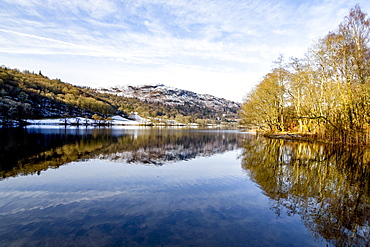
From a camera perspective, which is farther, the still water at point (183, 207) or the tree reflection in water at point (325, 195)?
the tree reflection in water at point (325, 195)

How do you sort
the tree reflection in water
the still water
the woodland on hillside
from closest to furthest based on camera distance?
the still water
the tree reflection in water
the woodland on hillside

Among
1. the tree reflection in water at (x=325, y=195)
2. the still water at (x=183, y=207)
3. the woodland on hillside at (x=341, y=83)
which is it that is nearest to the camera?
the still water at (x=183, y=207)

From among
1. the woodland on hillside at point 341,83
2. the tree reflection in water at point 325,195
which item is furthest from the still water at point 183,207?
the woodland on hillside at point 341,83

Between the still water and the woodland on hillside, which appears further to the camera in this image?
the woodland on hillside

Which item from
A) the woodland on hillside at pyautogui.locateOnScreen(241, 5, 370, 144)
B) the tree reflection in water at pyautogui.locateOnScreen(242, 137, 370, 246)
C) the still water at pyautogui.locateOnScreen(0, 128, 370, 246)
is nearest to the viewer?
the still water at pyautogui.locateOnScreen(0, 128, 370, 246)

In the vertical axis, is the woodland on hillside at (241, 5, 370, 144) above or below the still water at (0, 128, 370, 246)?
above

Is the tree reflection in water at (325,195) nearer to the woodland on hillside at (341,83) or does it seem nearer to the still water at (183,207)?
the still water at (183,207)

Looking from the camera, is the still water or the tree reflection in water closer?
the still water

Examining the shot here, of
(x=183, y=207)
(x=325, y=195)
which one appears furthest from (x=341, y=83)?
(x=183, y=207)

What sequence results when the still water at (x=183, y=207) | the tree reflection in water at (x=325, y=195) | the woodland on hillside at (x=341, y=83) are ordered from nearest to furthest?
the still water at (x=183, y=207), the tree reflection in water at (x=325, y=195), the woodland on hillside at (x=341, y=83)

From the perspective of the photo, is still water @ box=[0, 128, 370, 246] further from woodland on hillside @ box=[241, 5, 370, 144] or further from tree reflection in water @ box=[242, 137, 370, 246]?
woodland on hillside @ box=[241, 5, 370, 144]

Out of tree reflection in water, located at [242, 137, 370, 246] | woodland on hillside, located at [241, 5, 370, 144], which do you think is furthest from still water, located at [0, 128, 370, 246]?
woodland on hillside, located at [241, 5, 370, 144]

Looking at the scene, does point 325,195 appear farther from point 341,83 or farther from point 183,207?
point 341,83

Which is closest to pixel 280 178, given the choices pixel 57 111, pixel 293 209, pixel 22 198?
pixel 293 209
